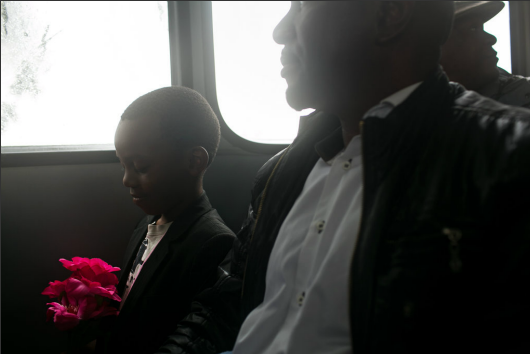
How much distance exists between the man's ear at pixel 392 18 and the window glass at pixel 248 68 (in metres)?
1.25

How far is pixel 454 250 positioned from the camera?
1.93ft

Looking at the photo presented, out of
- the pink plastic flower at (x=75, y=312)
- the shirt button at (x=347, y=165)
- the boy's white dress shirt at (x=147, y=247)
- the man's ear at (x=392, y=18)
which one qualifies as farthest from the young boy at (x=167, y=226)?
the man's ear at (x=392, y=18)

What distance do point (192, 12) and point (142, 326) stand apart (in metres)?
1.51

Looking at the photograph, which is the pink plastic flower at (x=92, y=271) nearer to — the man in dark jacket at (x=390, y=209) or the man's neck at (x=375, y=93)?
the man in dark jacket at (x=390, y=209)

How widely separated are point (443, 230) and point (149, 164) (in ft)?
3.55

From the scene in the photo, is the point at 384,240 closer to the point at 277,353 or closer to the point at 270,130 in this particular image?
the point at 277,353

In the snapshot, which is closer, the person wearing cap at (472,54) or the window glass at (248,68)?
the person wearing cap at (472,54)

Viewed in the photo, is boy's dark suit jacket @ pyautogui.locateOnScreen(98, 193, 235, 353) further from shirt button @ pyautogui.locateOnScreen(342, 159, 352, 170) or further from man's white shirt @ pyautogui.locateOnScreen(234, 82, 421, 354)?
shirt button @ pyautogui.locateOnScreen(342, 159, 352, 170)

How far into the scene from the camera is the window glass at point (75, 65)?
1.89 metres

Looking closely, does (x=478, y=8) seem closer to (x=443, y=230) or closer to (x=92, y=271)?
(x=443, y=230)

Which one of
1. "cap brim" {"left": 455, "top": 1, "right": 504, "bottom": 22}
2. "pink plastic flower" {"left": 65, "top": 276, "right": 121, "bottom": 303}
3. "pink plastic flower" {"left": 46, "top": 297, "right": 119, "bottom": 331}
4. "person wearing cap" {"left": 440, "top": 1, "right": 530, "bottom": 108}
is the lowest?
"pink plastic flower" {"left": 46, "top": 297, "right": 119, "bottom": 331}

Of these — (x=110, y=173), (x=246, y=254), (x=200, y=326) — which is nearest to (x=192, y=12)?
(x=110, y=173)

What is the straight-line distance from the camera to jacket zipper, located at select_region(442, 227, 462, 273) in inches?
23.0

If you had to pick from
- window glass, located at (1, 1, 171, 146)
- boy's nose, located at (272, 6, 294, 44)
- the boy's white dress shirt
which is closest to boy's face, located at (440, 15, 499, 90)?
boy's nose, located at (272, 6, 294, 44)
